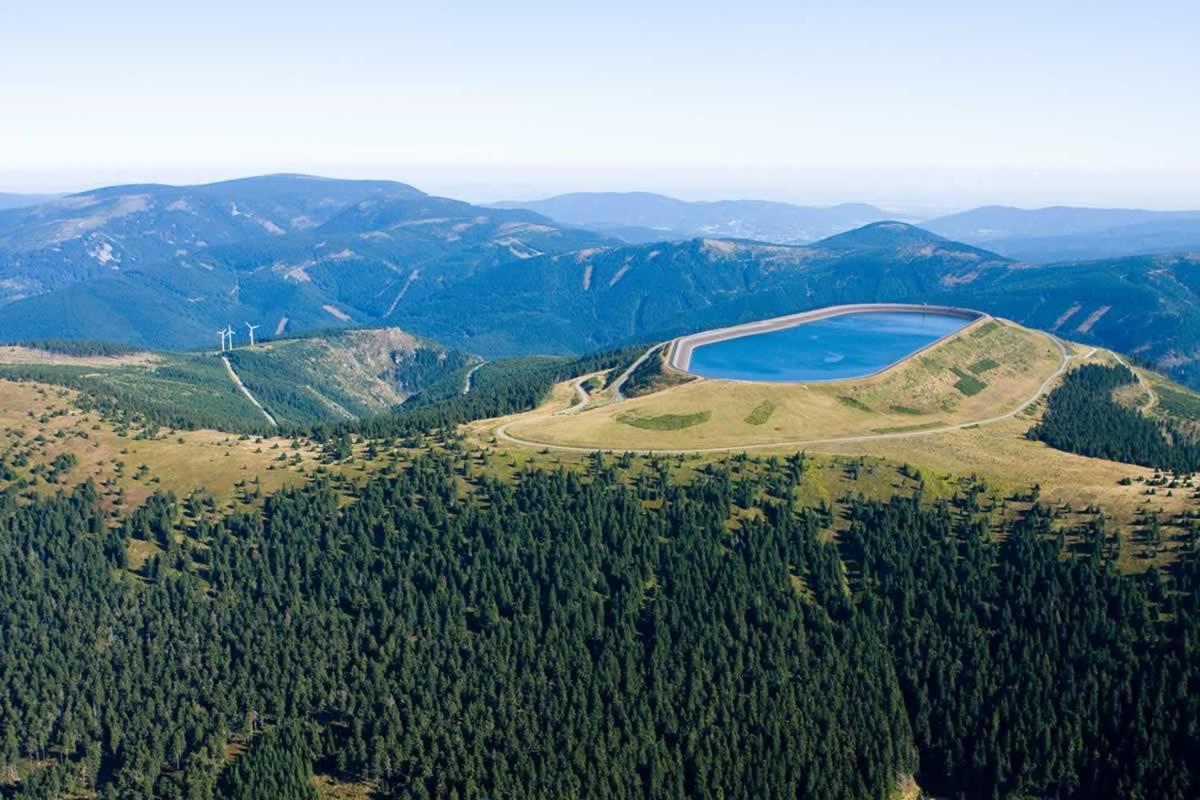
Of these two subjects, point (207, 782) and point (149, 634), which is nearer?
point (207, 782)

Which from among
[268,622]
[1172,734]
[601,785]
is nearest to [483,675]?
[601,785]

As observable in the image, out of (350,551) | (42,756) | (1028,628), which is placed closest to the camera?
(42,756)

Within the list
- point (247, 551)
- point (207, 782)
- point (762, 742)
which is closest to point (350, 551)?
point (247, 551)

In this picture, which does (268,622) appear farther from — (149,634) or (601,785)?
(601,785)

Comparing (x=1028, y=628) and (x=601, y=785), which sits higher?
(x=1028, y=628)

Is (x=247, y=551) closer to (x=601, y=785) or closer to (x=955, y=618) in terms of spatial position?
(x=601, y=785)

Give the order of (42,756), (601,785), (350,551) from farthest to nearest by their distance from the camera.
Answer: (350,551) < (42,756) < (601,785)
